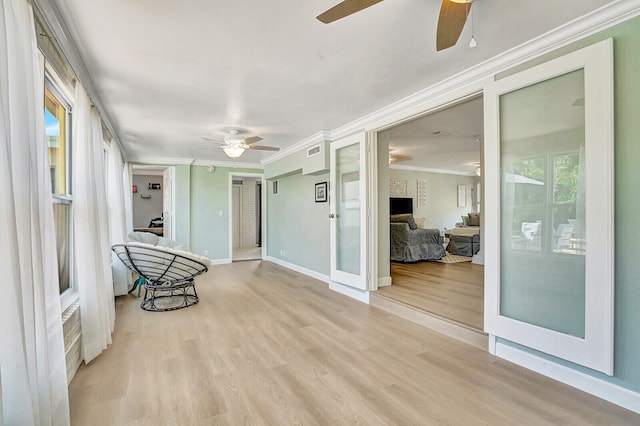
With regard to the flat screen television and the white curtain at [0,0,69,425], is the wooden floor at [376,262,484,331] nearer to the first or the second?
the white curtain at [0,0,69,425]

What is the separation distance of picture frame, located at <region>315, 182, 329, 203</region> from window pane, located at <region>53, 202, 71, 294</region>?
341 cm

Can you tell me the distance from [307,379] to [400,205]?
7.56m

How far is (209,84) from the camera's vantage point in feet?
9.89

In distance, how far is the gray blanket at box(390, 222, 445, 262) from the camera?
20.4 ft

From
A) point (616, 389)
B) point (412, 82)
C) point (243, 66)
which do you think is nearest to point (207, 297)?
point (243, 66)

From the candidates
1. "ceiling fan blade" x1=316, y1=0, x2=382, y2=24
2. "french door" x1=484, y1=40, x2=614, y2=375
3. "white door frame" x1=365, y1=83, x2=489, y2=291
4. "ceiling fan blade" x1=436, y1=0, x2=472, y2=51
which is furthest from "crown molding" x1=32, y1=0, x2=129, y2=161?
"french door" x1=484, y1=40, x2=614, y2=375

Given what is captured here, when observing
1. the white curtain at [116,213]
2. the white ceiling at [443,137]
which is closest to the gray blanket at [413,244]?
the white ceiling at [443,137]

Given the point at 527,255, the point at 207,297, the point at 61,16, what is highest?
the point at 61,16

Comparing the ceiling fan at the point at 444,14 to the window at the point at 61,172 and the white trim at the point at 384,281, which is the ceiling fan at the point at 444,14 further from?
the white trim at the point at 384,281

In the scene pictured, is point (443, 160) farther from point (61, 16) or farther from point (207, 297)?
point (61, 16)

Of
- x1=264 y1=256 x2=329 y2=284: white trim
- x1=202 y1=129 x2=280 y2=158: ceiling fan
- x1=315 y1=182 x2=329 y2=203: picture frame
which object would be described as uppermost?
x1=202 y1=129 x2=280 y2=158: ceiling fan

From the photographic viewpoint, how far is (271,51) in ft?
7.93

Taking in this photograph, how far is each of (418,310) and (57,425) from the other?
2.97 metres

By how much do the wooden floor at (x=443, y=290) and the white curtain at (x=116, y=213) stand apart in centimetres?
366
